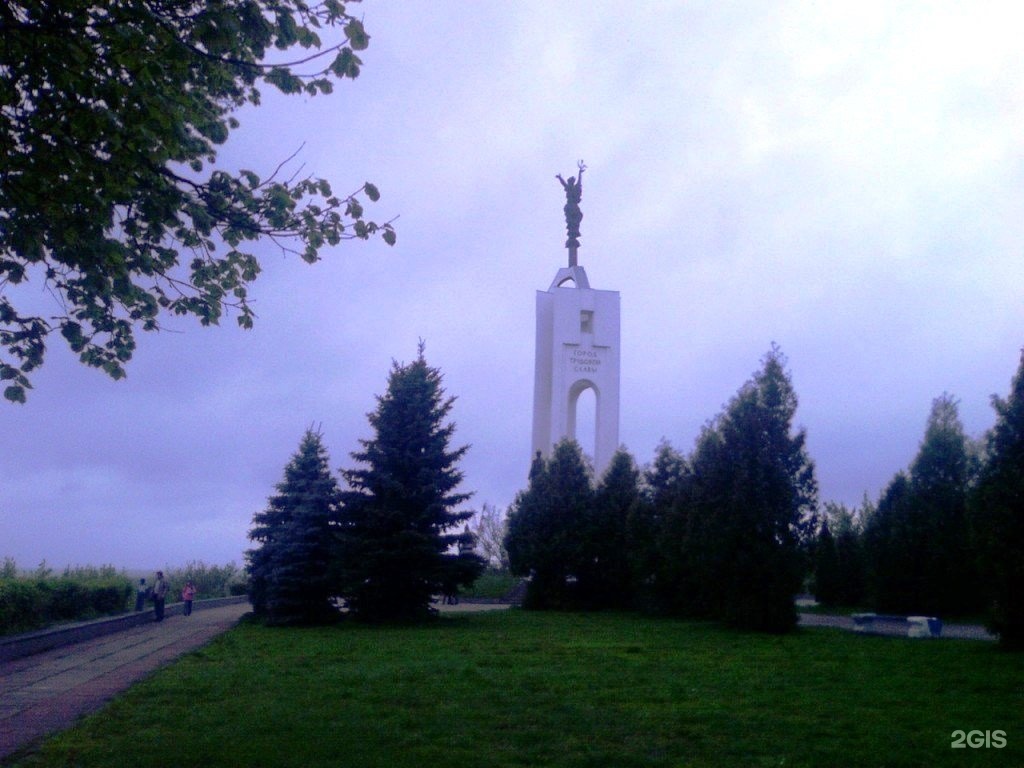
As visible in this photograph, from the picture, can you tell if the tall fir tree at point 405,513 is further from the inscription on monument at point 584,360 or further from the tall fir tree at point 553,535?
the inscription on monument at point 584,360

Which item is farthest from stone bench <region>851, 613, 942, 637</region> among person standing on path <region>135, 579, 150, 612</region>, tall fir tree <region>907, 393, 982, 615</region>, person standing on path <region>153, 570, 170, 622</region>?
person standing on path <region>135, 579, 150, 612</region>

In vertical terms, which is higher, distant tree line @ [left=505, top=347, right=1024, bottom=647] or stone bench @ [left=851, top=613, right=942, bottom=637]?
distant tree line @ [left=505, top=347, right=1024, bottom=647]

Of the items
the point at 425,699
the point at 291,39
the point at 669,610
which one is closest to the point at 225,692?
the point at 425,699

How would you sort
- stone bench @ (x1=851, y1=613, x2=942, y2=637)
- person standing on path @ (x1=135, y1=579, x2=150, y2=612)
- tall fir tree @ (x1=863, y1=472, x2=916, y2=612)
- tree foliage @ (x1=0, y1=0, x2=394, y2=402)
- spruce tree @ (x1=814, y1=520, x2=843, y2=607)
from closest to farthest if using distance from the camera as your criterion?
tree foliage @ (x1=0, y1=0, x2=394, y2=402) → stone bench @ (x1=851, y1=613, x2=942, y2=637) → tall fir tree @ (x1=863, y1=472, x2=916, y2=612) → person standing on path @ (x1=135, y1=579, x2=150, y2=612) → spruce tree @ (x1=814, y1=520, x2=843, y2=607)

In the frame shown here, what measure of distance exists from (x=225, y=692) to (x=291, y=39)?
643cm

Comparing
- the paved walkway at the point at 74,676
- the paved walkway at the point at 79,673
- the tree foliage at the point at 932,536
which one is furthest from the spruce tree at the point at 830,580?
the paved walkway at the point at 74,676

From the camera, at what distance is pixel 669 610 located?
2569 centimetres

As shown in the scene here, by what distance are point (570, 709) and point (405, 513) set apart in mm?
14519

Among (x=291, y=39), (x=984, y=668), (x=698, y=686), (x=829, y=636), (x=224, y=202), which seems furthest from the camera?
(x=829, y=636)

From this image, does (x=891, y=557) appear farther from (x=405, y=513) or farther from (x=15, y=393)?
(x=15, y=393)

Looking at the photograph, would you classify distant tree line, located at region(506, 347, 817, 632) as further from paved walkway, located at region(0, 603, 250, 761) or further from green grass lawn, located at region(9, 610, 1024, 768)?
paved walkway, located at region(0, 603, 250, 761)

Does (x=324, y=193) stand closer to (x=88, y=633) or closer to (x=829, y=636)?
(x=829, y=636)

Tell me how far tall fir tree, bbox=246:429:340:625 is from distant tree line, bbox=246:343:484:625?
27 mm

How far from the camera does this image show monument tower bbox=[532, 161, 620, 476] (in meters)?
43.8
